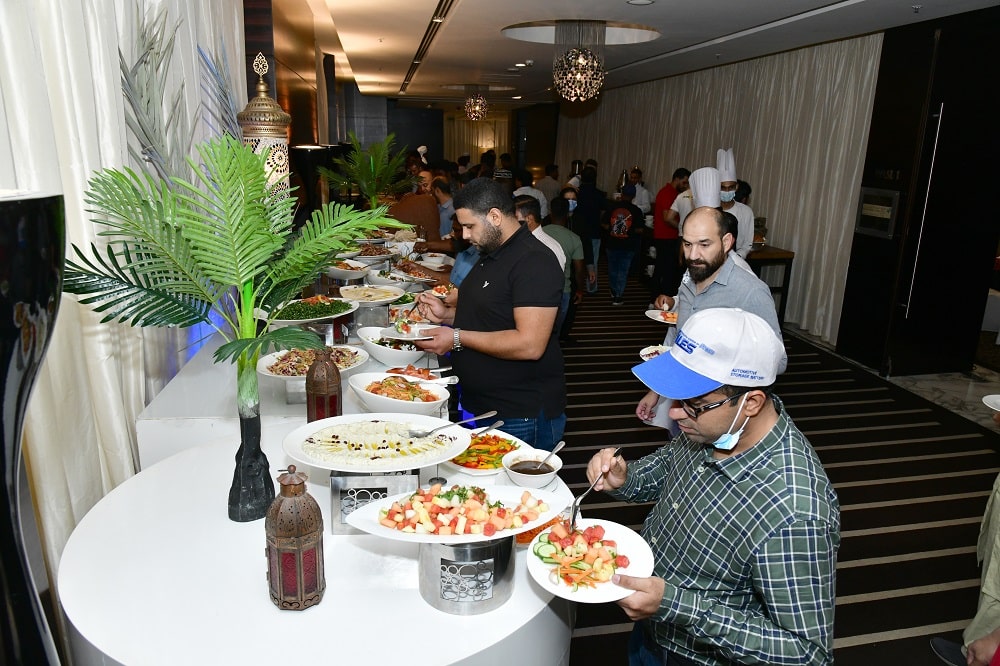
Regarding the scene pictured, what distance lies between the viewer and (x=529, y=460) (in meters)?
1.74

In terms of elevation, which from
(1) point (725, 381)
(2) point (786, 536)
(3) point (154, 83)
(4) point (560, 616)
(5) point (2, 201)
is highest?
(3) point (154, 83)

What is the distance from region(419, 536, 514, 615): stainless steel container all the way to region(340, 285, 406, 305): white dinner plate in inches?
84.2

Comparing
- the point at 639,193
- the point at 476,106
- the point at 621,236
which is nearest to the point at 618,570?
the point at 621,236

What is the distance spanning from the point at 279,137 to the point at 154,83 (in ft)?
1.96

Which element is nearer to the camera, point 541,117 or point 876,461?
point 876,461

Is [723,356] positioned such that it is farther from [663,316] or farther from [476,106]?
[476,106]

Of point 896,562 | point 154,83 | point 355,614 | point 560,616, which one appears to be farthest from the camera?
point 896,562

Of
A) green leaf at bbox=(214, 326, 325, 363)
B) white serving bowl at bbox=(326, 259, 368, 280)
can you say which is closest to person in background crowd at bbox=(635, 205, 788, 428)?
green leaf at bbox=(214, 326, 325, 363)

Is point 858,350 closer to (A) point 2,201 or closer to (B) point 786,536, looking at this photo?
(B) point 786,536

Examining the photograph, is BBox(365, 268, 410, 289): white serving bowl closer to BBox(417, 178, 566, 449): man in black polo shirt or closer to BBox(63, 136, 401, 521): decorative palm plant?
BBox(417, 178, 566, 449): man in black polo shirt

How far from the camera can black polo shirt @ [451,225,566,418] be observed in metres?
2.34

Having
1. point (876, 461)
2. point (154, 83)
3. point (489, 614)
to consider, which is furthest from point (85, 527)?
point (876, 461)

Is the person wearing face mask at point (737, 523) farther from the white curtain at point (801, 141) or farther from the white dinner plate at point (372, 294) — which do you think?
the white curtain at point (801, 141)

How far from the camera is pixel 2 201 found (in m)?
0.69
